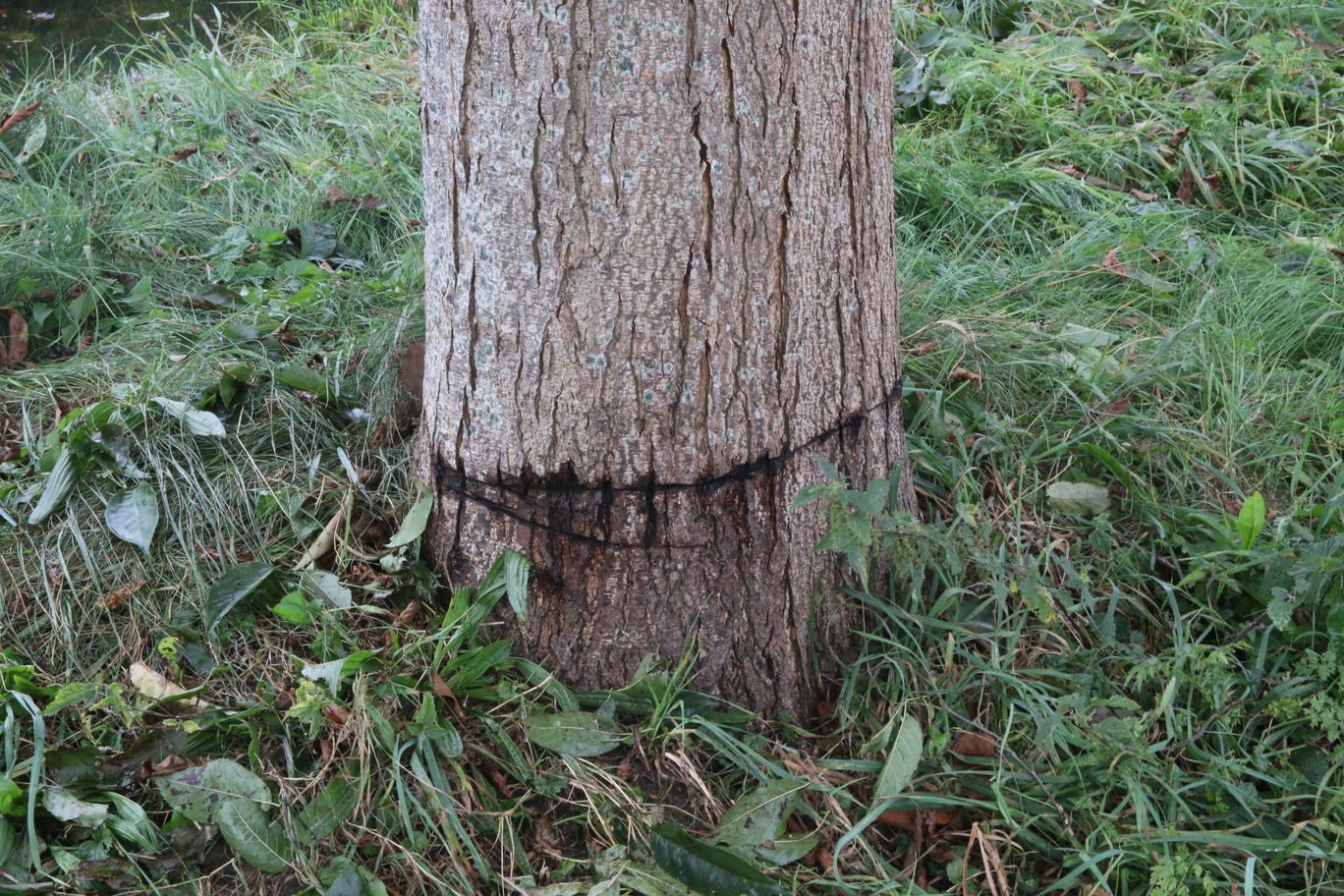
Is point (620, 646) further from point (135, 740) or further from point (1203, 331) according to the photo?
point (1203, 331)

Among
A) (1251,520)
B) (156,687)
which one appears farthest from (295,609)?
(1251,520)

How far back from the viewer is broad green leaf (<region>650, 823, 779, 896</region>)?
1.66 m

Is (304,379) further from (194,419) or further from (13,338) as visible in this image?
(13,338)

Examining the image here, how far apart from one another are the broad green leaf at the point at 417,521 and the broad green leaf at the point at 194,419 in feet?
1.62

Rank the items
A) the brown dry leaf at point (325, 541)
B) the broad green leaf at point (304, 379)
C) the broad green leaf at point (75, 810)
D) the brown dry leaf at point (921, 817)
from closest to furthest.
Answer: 1. the broad green leaf at point (75, 810)
2. the brown dry leaf at point (921, 817)
3. the brown dry leaf at point (325, 541)
4. the broad green leaf at point (304, 379)

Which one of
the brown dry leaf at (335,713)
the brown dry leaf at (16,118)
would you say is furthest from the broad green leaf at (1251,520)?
the brown dry leaf at (16,118)

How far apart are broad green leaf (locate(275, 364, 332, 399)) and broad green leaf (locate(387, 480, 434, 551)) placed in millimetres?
485

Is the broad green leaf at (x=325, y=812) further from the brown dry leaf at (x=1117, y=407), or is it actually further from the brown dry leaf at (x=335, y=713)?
the brown dry leaf at (x=1117, y=407)

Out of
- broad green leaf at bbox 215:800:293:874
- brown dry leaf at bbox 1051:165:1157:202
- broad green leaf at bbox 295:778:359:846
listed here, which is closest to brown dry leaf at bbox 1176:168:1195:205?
brown dry leaf at bbox 1051:165:1157:202

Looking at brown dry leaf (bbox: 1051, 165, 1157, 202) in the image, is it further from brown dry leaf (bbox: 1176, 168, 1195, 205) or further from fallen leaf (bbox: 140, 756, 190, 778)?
fallen leaf (bbox: 140, 756, 190, 778)

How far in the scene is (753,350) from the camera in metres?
1.80

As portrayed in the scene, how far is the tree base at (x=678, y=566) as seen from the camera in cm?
187

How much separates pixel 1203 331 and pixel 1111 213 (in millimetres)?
680

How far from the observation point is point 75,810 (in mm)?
1733
